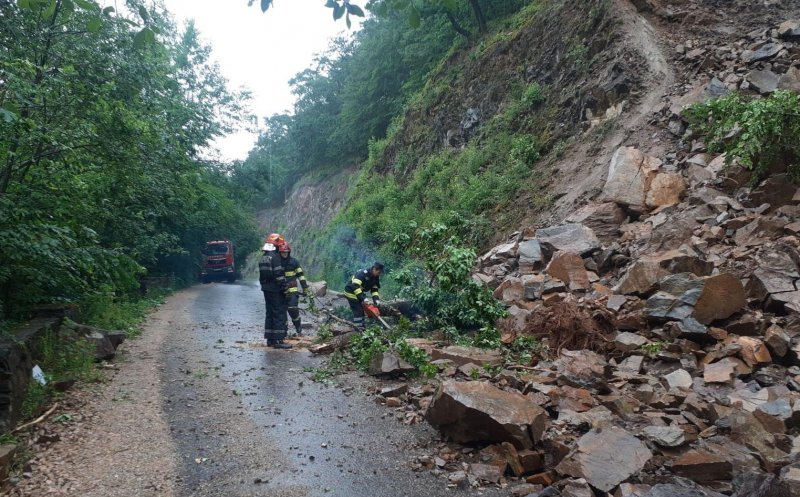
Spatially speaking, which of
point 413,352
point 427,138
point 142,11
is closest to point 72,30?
point 142,11

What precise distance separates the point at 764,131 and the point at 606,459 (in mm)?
→ 6303

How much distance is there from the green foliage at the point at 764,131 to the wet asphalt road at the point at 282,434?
6.64 metres

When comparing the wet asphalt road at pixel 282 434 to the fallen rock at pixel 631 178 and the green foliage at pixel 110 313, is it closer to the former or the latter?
the green foliage at pixel 110 313

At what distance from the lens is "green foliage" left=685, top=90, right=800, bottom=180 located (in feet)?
23.9

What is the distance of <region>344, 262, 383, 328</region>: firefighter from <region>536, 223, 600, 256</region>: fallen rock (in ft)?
10.3

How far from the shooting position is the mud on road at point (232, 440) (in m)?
3.68

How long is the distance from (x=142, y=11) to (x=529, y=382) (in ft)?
14.8

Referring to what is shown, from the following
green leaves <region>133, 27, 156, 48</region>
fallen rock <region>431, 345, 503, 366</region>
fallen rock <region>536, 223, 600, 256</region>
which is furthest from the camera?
fallen rock <region>536, 223, 600, 256</region>

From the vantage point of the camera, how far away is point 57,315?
6.76 metres

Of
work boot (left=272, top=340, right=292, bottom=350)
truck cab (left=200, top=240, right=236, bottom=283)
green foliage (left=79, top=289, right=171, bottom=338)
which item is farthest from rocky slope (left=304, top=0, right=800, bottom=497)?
truck cab (left=200, top=240, right=236, bottom=283)

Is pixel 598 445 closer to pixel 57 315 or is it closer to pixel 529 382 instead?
pixel 529 382

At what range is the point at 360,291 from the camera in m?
8.51

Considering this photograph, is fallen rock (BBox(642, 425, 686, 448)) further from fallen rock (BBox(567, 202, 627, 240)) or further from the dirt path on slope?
the dirt path on slope

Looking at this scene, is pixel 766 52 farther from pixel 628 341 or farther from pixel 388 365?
pixel 388 365
